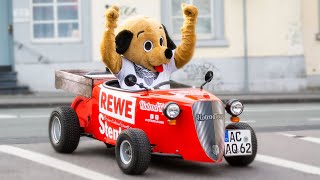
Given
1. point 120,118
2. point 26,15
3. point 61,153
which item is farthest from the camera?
point 26,15

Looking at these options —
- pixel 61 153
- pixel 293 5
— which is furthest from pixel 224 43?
pixel 61 153

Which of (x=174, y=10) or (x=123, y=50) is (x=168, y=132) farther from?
(x=174, y=10)

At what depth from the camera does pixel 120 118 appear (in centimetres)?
903

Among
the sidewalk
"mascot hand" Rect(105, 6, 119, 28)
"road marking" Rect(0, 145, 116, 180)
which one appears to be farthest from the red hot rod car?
the sidewalk

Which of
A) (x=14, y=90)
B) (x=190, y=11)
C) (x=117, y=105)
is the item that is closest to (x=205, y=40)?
(x=14, y=90)

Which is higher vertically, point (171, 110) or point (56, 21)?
point (56, 21)

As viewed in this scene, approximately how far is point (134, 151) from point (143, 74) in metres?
1.64

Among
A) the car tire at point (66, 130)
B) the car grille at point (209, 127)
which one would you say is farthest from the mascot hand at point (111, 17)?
the car grille at point (209, 127)

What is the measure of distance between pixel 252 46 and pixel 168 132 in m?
14.2

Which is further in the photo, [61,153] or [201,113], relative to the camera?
[61,153]

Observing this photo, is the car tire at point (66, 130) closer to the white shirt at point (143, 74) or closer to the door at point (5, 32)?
the white shirt at point (143, 74)

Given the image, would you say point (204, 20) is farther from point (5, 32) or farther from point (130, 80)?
point (130, 80)

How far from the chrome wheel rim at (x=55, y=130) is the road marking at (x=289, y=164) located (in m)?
2.52

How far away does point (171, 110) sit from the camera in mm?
8211
